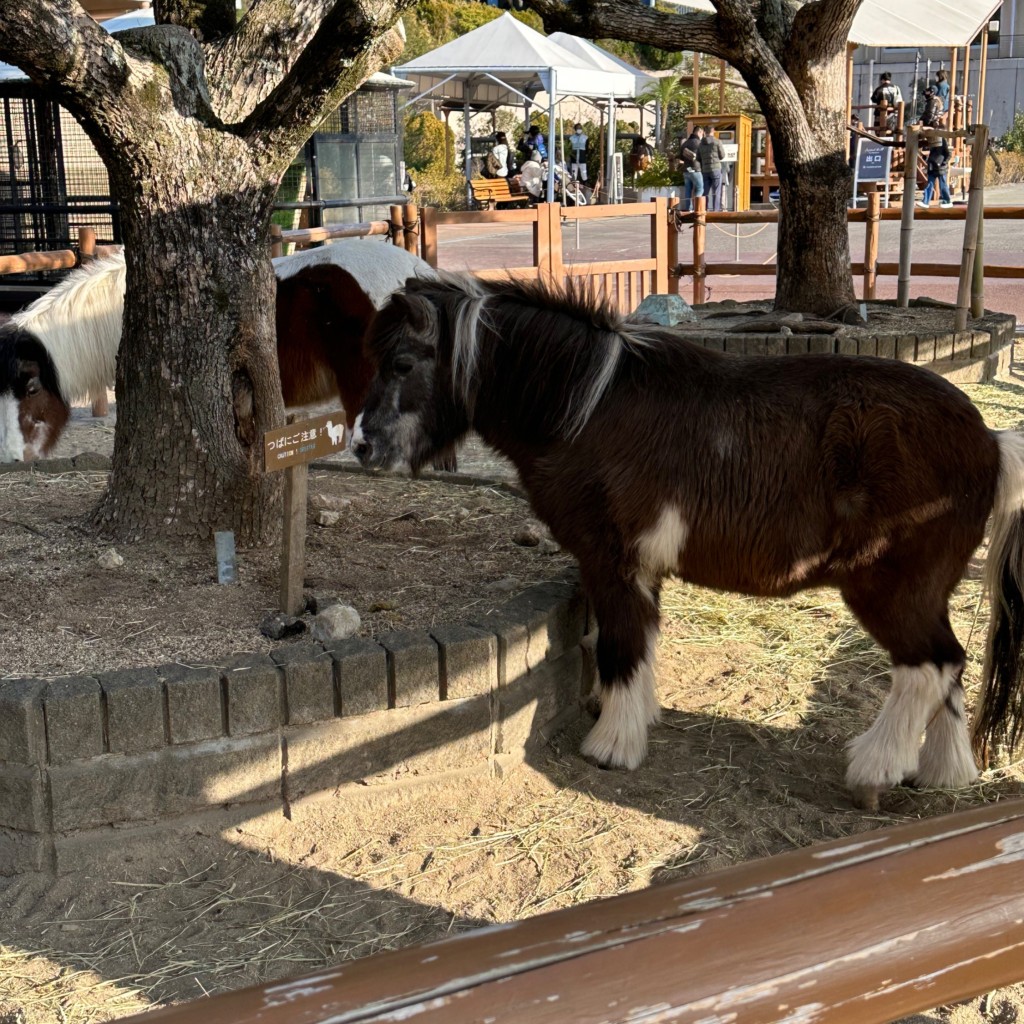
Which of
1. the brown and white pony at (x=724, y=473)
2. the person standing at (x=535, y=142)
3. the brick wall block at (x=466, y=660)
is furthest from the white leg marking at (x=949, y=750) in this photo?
the person standing at (x=535, y=142)

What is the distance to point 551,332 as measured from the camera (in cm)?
371

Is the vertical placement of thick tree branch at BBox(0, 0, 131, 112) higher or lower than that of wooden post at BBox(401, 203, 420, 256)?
higher

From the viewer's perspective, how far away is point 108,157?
397 cm

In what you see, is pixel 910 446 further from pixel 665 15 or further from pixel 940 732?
pixel 665 15

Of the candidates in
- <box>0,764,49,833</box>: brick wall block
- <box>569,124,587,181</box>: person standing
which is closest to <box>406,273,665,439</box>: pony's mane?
<box>0,764,49,833</box>: brick wall block

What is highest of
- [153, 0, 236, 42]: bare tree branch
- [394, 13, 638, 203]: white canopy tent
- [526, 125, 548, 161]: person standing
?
[394, 13, 638, 203]: white canopy tent

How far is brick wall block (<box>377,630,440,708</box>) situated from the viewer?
11.1 feet

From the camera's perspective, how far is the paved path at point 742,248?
46.3ft

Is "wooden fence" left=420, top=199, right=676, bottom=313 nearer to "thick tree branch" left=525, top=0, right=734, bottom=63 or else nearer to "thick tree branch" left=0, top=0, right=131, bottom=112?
"thick tree branch" left=525, top=0, right=734, bottom=63

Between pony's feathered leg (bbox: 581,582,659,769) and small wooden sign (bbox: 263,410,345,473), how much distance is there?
966mm

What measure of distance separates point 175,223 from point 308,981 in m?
3.49

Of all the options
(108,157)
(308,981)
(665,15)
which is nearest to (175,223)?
(108,157)

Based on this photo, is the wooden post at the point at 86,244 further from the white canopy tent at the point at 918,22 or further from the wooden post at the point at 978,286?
the white canopy tent at the point at 918,22

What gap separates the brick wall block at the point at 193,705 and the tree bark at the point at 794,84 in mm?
7259
